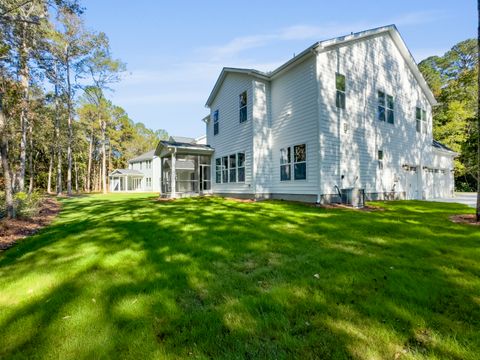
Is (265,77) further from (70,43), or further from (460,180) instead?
(460,180)

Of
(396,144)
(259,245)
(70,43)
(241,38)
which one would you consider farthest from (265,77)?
(70,43)

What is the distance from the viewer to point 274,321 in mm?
2324

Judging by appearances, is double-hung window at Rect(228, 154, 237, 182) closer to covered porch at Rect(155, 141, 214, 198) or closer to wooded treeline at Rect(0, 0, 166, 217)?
covered porch at Rect(155, 141, 214, 198)

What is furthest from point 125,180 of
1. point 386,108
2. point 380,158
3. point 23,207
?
point 386,108

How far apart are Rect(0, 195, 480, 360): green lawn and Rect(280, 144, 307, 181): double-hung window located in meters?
6.35

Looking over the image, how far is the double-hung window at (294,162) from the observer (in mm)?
11398

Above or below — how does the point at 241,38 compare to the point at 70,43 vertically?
below

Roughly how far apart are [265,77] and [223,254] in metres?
11.1

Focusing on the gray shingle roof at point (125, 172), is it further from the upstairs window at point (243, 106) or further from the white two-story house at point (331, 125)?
the upstairs window at point (243, 106)

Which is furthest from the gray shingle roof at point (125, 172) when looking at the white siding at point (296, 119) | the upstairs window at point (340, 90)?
the upstairs window at point (340, 90)

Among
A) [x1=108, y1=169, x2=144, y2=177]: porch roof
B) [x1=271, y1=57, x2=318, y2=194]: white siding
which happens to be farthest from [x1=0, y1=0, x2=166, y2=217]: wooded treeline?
[x1=271, y1=57, x2=318, y2=194]: white siding

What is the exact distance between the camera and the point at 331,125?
10984mm

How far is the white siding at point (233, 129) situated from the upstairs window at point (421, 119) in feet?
34.3

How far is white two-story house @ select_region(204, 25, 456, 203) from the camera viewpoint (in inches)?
431
